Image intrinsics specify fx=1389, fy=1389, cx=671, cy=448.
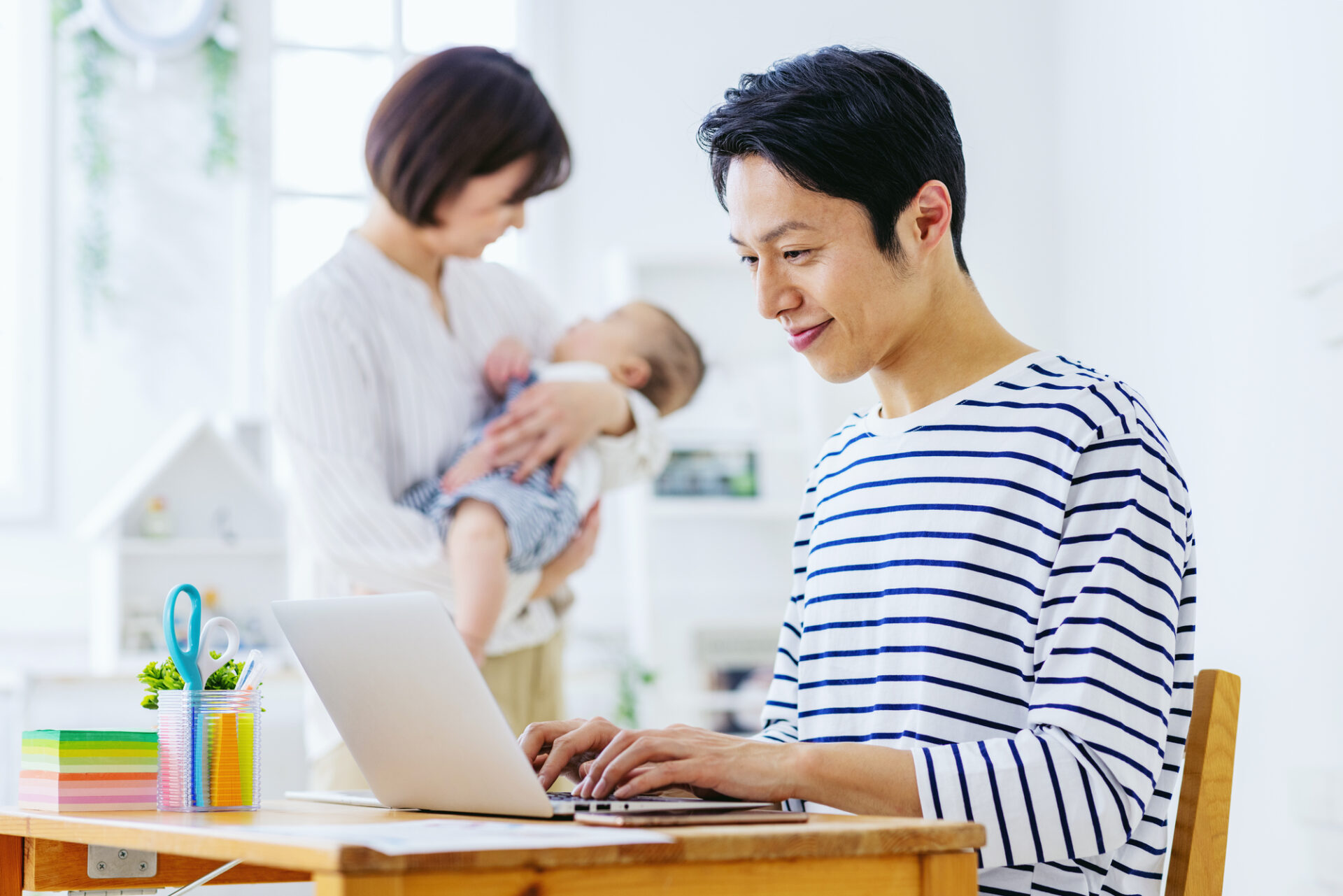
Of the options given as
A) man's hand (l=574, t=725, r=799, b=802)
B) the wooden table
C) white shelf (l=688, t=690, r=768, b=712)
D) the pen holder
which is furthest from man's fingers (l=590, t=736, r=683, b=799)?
white shelf (l=688, t=690, r=768, b=712)

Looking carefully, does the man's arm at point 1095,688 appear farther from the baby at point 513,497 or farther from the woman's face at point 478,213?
the woman's face at point 478,213

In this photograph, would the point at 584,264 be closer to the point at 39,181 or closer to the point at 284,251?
the point at 284,251

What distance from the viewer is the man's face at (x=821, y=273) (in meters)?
1.18

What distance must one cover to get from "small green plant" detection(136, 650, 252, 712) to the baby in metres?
0.60

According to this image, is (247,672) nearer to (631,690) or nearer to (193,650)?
(193,650)

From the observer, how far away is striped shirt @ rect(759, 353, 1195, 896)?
3.14 ft

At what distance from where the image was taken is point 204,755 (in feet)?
3.48

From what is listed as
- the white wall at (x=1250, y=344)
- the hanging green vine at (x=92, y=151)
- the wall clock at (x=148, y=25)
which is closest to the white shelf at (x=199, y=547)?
the hanging green vine at (x=92, y=151)

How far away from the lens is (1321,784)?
6.80 feet

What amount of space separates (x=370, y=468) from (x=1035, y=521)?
3.59 ft

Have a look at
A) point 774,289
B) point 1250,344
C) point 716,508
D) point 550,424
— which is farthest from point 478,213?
point 716,508

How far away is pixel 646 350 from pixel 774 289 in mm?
1166

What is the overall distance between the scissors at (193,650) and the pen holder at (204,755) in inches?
0.6

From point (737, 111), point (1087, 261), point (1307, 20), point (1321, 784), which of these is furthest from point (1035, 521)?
point (1087, 261)
